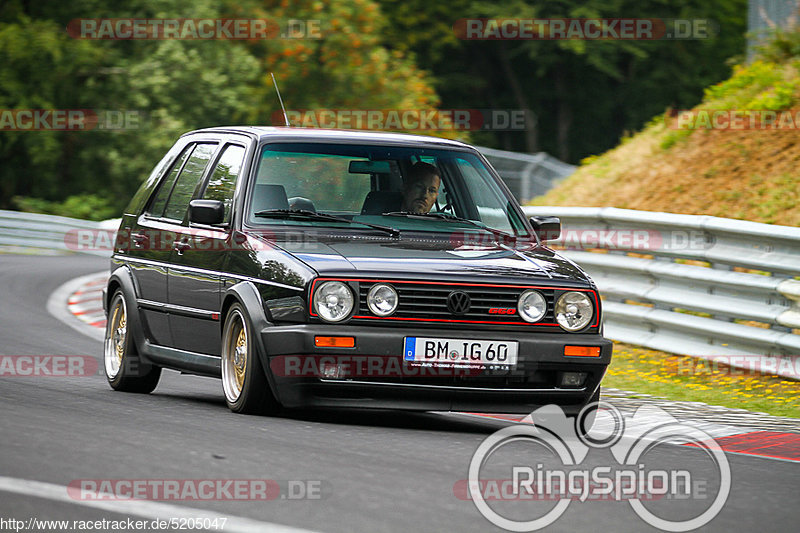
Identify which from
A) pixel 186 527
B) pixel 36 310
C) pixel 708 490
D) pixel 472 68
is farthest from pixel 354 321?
pixel 472 68

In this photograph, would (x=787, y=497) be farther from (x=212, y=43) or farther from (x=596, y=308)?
(x=212, y=43)

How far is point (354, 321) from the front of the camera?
785cm

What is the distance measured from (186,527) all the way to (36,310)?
442 inches

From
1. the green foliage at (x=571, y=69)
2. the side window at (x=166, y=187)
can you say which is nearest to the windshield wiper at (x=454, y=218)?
the side window at (x=166, y=187)

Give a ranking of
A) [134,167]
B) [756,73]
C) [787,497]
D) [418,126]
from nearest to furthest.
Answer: [787,497]
[756,73]
[134,167]
[418,126]

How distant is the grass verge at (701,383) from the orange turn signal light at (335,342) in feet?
11.4

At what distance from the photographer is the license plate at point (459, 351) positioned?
786 centimetres

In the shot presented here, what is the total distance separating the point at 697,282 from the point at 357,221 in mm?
4071

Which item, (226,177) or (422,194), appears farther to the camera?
(422,194)

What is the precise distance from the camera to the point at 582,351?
26.8ft

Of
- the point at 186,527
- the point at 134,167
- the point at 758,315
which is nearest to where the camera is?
the point at 186,527

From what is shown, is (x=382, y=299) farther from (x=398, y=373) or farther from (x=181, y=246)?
(x=181, y=246)
